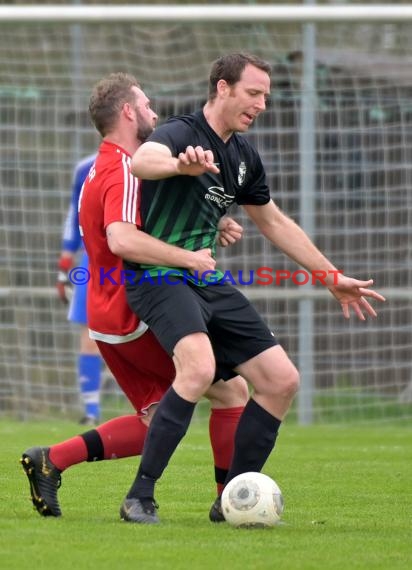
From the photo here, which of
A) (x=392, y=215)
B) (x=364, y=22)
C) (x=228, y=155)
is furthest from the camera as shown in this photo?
(x=392, y=215)

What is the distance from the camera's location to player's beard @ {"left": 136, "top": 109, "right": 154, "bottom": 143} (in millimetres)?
5922

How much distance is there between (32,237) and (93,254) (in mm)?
6651

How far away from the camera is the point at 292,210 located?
12031 millimetres

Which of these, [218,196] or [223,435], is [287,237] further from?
[223,435]

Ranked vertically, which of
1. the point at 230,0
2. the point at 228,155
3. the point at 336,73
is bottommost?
the point at 228,155

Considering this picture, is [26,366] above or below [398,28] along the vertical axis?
below

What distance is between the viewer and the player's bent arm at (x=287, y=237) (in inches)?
236

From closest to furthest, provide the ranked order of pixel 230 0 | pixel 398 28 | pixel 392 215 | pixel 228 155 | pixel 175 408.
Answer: pixel 175 408 < pixel 228 155 < pixel 392 215 < pixel 398 28 < pixel 230 0

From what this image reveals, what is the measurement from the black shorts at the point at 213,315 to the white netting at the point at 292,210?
19.9 ft

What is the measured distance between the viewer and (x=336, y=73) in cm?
1215

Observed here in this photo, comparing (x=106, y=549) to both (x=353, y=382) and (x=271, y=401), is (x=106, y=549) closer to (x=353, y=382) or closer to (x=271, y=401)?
(x=271, y=401)

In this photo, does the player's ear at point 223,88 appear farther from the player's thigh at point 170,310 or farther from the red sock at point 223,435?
the red sock at point 223,435

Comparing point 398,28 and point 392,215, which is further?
point 398,28

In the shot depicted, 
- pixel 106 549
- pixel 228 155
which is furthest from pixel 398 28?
pixel 106 549
